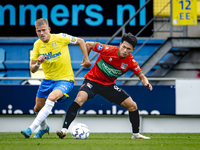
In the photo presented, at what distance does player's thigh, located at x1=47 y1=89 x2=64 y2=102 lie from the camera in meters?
6.14

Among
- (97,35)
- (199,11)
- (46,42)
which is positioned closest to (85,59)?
(46,42)

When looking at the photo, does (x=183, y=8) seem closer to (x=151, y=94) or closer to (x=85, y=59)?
(x=151, y=94)

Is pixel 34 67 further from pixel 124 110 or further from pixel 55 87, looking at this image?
pixel 124 110

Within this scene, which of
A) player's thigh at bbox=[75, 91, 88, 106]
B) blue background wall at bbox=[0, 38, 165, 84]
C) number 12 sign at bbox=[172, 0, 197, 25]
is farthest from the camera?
blue background wall at bbox=[0, 38, 165, 84]

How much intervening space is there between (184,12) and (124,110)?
3.47 meters

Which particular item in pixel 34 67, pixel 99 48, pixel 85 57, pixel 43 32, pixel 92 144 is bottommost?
pixel 92 144

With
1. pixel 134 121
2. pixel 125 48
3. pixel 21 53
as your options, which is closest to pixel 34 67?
pixel 125 48

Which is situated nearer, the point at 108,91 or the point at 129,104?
the point at 129,104

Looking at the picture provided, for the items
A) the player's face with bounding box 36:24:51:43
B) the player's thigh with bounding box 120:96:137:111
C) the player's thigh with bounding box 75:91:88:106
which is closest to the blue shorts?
the player's thigh with bounding box 75:91:88:106

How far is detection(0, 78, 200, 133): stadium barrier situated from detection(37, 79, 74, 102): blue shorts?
2453 millimetres

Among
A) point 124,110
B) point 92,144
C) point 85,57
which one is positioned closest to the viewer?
point 92,144

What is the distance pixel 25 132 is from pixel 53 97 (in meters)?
0.73

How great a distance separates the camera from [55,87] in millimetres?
6430

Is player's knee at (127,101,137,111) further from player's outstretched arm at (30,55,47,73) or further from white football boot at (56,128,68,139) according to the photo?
player's outstretched arm at (30,55,47,73)
